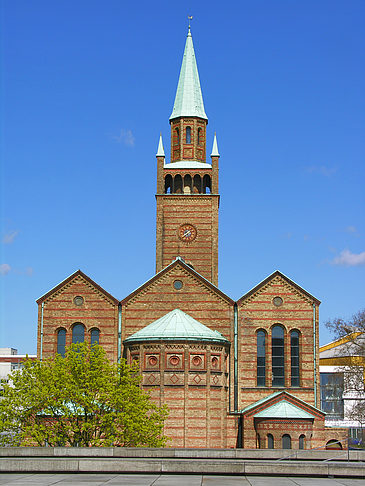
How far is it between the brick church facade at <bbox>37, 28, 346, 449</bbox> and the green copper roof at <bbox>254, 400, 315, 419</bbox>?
0.07m

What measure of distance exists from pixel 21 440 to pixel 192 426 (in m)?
12.3

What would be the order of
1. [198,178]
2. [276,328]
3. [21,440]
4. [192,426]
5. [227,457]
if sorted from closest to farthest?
[227,457] → [21,440] → [192,426] → [276,328] → [198,178]

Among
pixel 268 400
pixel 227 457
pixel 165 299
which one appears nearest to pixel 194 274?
pixel 165 299

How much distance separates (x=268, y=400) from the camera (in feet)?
164

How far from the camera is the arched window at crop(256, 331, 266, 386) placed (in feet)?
174

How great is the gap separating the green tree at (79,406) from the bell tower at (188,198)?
2106cm

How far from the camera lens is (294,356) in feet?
176

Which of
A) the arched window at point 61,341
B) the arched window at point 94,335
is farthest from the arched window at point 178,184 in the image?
the arched window at point 61,341

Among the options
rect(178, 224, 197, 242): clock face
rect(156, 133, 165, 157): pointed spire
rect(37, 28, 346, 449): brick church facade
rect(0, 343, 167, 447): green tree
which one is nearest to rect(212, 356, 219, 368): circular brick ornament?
rect(37, 28, 346, 449): brick church facade

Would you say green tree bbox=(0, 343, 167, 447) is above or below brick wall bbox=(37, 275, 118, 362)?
below

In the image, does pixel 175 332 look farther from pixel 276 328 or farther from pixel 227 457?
pixel 227 457

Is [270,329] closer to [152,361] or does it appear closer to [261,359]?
[261,359]

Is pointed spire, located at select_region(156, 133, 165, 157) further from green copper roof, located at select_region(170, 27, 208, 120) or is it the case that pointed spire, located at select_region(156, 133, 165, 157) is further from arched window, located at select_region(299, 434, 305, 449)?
arched window, located at select_region(299, 434, 305, 449)

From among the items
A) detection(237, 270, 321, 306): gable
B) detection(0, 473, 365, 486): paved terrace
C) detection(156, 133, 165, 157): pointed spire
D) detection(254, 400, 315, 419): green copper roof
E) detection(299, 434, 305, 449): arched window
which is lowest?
detection(299, 434, 305, 449): arched window
